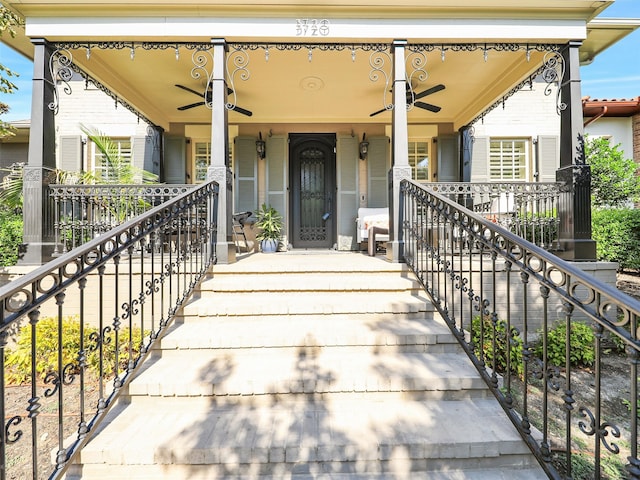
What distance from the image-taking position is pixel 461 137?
6891 millimetres

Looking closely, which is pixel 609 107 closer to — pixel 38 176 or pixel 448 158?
pixel 448 158

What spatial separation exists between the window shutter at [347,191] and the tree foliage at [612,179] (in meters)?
5.65

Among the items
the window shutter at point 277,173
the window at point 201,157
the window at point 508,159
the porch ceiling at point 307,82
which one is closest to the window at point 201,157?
the window at point 201,157

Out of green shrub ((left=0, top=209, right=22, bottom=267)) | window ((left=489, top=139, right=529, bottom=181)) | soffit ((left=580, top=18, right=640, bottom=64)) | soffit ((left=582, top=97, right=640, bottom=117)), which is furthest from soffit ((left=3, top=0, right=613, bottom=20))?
soffit ((left=582, top=97, right=640, bottom=117))

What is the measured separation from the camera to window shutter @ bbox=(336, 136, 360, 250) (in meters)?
6.84

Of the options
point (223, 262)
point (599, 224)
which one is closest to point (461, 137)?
point (599, 224)

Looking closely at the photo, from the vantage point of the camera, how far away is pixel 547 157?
7164 millimetres

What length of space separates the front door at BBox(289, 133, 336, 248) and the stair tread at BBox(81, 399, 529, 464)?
541 centimetres

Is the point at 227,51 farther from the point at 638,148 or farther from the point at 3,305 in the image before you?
the point at 638,148

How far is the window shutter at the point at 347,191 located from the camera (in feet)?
22.4

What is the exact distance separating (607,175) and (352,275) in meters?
7.97

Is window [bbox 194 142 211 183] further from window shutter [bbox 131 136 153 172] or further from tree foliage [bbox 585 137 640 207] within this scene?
tree foliage [bbox 585 137 640 207]

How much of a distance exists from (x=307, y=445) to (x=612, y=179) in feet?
31.2

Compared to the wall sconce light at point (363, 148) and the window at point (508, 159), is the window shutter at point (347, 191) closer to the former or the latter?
the wall sconce light at point (363, 148)
